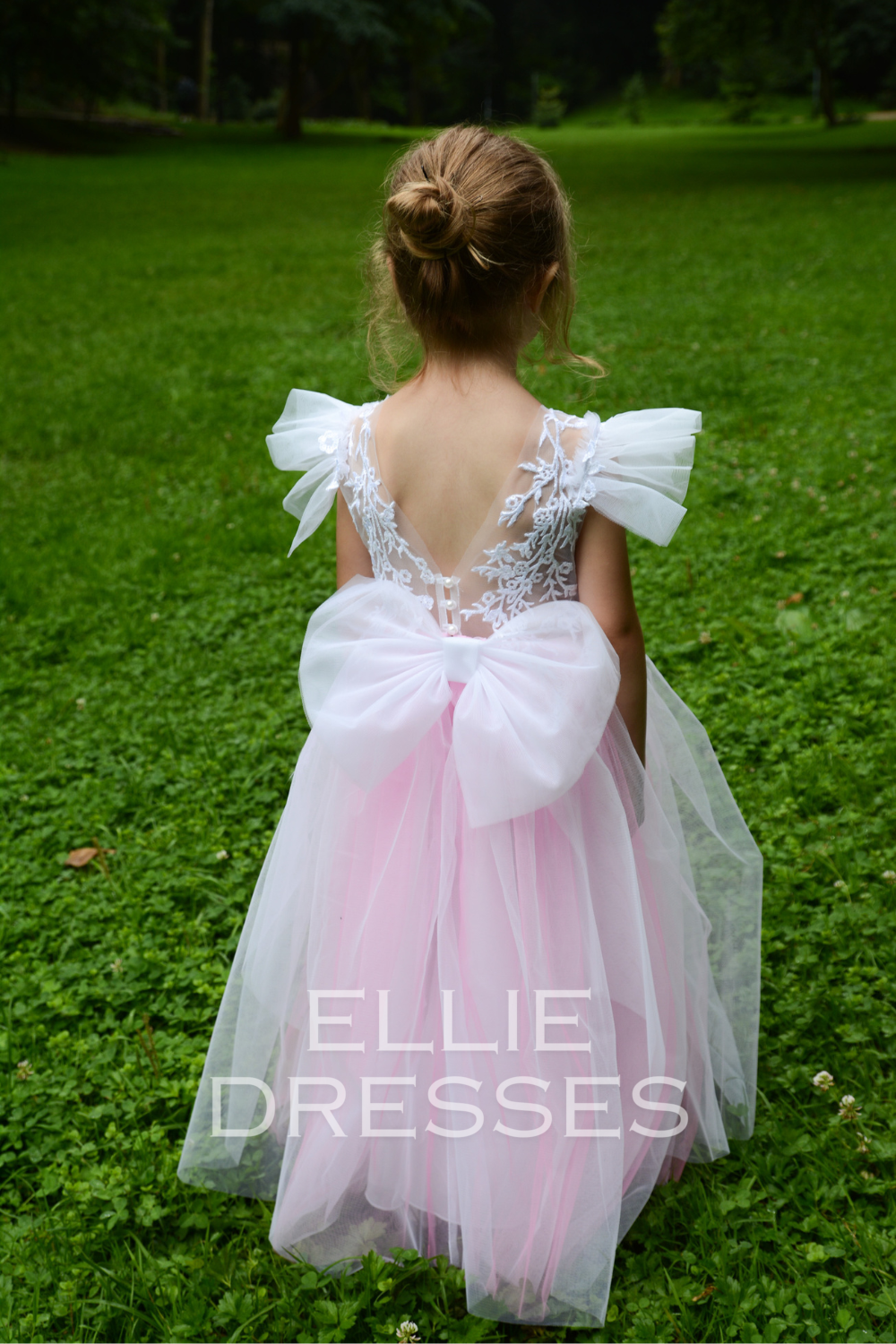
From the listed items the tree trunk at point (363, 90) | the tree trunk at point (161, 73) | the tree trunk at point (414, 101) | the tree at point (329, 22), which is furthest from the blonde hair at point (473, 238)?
the tree trunk at point (414, 101)

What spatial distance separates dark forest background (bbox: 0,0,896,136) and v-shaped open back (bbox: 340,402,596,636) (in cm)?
906

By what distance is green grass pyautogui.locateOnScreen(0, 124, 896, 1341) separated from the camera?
200cm

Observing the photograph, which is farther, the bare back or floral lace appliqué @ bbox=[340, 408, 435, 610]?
floral lace appliqué @ bbox=[340, 408, 435, 610]

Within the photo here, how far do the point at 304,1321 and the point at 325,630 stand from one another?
4.18 feet

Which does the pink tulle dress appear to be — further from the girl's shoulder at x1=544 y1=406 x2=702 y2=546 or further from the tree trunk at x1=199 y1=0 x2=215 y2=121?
the tree trunk at x1=199 y1=0 x2=215 y2=121

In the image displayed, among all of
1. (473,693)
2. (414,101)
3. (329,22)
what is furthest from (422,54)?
(473,693)

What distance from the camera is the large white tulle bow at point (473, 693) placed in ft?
5.66

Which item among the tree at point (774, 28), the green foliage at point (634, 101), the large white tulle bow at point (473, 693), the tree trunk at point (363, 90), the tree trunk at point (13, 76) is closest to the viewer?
the large white tulle bow at point (473, 693)

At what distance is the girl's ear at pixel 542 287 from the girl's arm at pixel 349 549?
502mm

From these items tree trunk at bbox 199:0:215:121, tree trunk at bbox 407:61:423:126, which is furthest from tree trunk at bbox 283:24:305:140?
tree trunk at bbox 407:61:423:126

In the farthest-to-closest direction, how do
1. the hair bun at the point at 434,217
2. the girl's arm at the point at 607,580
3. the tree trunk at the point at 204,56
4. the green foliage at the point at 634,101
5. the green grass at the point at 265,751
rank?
the green foliage at the point at 634,101
the tree trunk at the point at 204,56
the green grass at the point at 265,751
the girl's arm at the point at 607,580
the hair bun at the point at 434,217

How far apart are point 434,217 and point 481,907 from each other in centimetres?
113

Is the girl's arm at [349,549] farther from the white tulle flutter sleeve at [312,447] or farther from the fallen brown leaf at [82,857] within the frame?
the fallen brown leaf at [82,857]

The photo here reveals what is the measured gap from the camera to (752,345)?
7742 mm
